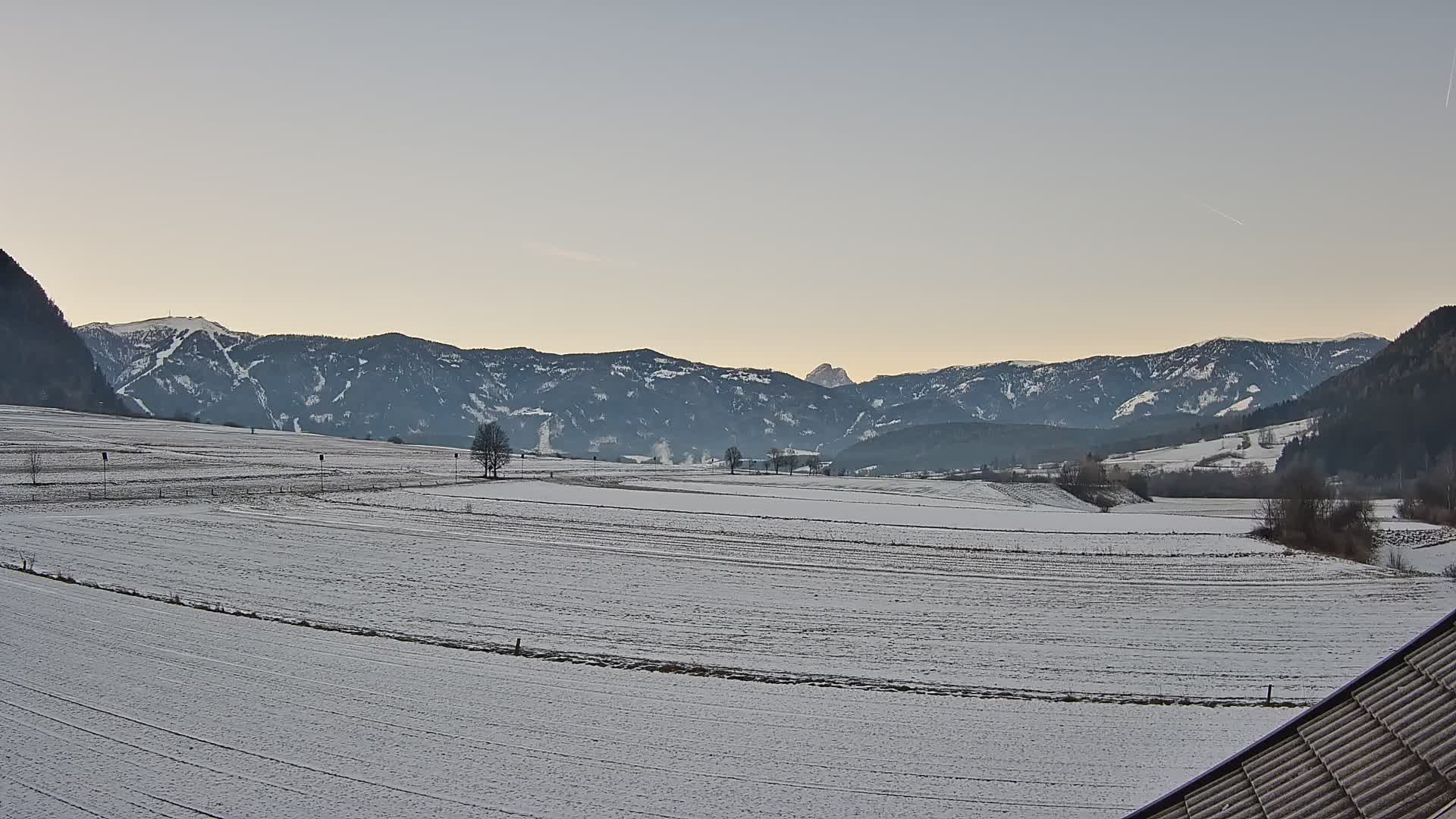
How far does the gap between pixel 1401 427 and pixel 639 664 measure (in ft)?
642

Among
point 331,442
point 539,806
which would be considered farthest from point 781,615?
point 331,442

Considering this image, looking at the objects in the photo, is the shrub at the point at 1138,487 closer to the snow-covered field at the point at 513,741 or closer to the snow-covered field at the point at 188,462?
the snow-covered field at the point at 188,462

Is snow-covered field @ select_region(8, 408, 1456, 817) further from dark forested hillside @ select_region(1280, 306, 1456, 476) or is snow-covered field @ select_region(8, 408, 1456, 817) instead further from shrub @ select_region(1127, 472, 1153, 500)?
dark forested hillside @ select_region(1280, 306, 1456, 476)

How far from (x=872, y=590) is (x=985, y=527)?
116 feet

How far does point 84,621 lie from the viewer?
2953 centimetres

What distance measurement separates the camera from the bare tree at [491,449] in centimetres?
12062

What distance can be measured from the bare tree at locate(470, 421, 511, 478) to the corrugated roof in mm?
113742

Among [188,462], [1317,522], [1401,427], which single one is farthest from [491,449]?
[1401,427]

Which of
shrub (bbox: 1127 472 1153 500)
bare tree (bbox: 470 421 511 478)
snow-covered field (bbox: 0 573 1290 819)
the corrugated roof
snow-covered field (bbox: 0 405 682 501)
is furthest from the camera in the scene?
shrub (bbox: 1127 472 1153 500)

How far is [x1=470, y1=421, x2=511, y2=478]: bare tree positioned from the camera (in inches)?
4749

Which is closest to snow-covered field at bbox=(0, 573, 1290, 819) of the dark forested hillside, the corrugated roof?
the corrugated roof

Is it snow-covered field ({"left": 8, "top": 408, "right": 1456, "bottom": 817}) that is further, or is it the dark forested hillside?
the dark forested hillside

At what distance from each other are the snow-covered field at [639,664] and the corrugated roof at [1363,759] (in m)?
7.13

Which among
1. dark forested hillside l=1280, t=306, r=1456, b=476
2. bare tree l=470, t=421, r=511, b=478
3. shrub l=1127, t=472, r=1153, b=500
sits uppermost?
dark forested hillside l=1280, t=306, r=1456, b=476
